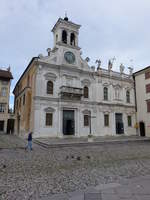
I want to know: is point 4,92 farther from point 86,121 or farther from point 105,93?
point 105,93

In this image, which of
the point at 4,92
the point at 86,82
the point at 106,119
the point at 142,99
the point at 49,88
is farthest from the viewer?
the point at 4,92

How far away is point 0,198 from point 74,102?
745 inches

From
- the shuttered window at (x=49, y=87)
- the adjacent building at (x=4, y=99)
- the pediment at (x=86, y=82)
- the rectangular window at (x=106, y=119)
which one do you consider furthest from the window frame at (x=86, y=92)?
the adjacent building at (x=4, y=99)

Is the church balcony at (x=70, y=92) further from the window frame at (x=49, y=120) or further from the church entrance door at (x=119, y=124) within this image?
the church entrance door at (x=119, y=124)

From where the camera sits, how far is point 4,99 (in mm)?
33875

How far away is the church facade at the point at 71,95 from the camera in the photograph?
21.1 meters

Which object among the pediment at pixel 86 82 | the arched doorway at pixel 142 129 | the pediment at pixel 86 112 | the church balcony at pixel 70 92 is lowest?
the arched doorway at pixel 142 129

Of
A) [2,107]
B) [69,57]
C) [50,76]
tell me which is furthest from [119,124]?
[2,107]

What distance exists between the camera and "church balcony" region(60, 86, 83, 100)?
2189cm

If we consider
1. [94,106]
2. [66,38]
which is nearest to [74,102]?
[94,106]

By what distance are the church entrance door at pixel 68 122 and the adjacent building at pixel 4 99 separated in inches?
663

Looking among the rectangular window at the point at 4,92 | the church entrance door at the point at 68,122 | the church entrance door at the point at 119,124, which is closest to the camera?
the church entrance door at the point at 68,122

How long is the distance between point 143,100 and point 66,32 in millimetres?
16441

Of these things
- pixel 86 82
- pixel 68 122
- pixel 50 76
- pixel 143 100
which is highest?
pixel 50 76
